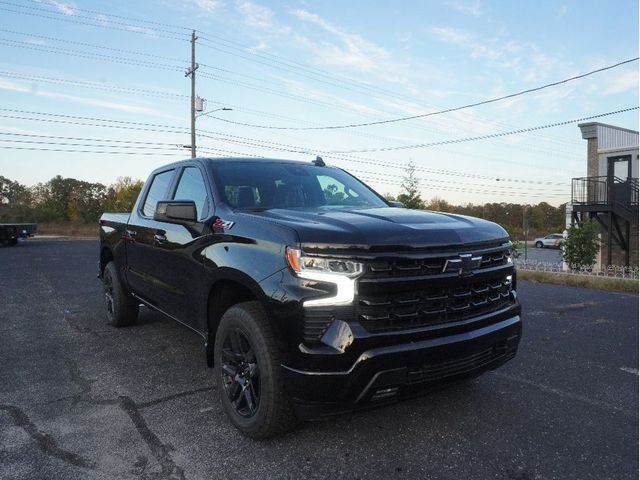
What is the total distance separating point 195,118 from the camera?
30781 millimetres

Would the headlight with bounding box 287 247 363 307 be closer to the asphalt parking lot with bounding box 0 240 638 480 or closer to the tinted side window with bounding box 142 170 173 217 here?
the asphalt parking lot with bounding box 0 240 638 480

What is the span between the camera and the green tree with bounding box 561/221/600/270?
54.2 ft

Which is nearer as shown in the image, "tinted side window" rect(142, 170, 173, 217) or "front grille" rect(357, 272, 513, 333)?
"front grille" rect(357, 272, 513, 333)

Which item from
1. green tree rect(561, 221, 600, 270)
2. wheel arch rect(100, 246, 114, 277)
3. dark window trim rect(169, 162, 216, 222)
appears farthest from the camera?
green tree rect(561, 221, 600, 270)

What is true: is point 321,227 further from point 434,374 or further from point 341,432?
point 341,432

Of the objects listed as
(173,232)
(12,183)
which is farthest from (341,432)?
(12,183)

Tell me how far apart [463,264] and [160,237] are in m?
2.53

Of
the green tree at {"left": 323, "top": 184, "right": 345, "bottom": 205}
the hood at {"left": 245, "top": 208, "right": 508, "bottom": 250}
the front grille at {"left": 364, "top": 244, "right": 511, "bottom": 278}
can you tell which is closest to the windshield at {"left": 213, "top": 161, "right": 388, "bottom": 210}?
the green tree at {"left": 323, "top": 184, "right": 345, "bottom": 205}

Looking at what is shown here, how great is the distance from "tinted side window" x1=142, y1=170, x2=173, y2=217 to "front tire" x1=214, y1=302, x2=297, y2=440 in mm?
1979

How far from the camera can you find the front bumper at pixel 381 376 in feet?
7.84

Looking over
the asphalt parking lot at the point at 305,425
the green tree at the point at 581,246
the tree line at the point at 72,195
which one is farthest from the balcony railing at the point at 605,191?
the tree line at the point at 72,195

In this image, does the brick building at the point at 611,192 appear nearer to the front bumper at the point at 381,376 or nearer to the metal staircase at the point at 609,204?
the metal staircase at the point at 609,204

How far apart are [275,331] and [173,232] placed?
1635 millimetres

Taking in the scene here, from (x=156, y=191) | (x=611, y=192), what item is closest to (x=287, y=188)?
(x=156, y=191)
